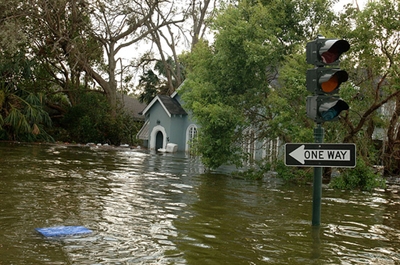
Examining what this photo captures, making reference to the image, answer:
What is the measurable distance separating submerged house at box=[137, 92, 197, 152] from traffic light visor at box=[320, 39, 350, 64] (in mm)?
28242

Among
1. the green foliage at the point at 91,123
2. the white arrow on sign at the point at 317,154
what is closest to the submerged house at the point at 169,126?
the green foliage at the point at 91,123

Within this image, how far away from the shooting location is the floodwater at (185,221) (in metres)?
7.08

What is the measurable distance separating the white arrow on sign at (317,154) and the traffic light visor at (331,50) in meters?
1.41

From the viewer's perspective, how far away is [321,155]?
8250 millimetres

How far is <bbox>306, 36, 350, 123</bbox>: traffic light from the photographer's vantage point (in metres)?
8.10

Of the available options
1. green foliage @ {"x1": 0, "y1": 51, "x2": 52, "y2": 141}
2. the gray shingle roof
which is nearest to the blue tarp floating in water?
green foliage @ {"x1": 0, "y1": 51, "x2": 52, "y2": 141}

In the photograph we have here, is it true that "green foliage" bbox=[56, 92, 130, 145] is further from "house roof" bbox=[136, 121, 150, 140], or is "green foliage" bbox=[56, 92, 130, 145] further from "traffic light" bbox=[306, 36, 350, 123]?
"traffic light" bbox=[306, 36, 350, 123]

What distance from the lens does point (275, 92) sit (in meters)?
17.9

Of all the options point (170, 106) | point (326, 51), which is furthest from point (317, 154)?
point (170, 106)

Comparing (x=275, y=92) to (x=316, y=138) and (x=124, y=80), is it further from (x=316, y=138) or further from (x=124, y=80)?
(x=124, y=80)

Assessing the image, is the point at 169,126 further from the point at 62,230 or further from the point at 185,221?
the point at 62,230

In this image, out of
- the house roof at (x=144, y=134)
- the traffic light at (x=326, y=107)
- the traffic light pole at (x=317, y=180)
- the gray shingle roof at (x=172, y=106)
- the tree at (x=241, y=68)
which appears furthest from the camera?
the house roof at (x=144, y=134)

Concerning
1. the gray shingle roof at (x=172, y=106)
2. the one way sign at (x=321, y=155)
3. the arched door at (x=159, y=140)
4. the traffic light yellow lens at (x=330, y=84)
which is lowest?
the one way sign at (x=321, y=155)

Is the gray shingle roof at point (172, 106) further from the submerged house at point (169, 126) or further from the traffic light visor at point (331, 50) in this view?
the traffic light visor at point (331, 50)
